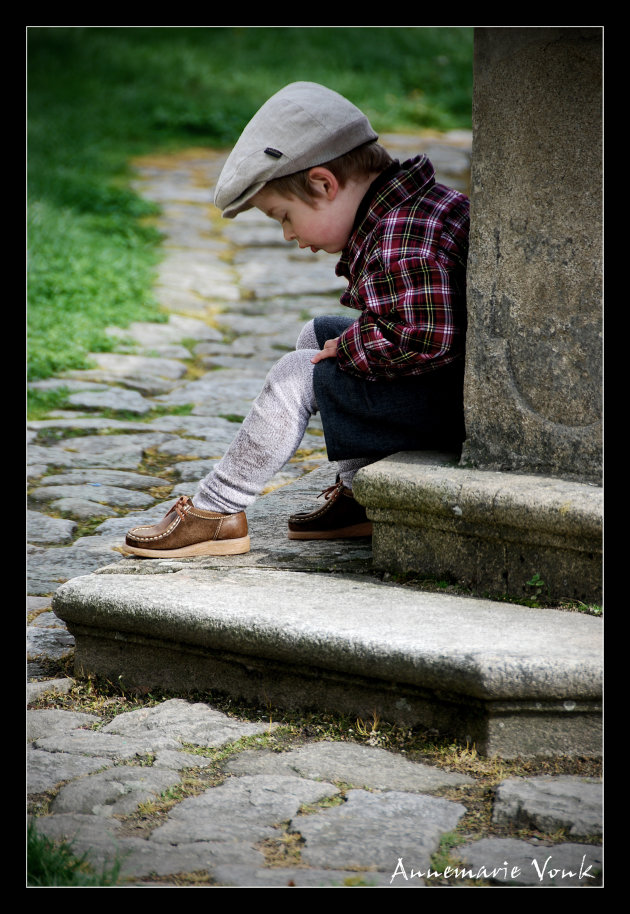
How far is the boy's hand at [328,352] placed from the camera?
2.51 metres

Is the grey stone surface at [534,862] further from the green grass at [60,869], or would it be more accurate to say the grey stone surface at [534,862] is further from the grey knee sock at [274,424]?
the grey knee sock at [274,424]

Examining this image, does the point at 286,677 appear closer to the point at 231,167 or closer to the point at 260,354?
the point at 231,167

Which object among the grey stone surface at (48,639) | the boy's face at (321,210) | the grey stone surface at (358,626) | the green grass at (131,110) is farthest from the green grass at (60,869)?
the green grass at (131,110)

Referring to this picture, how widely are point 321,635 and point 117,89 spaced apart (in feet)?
37.6

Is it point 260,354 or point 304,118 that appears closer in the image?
point 304,118

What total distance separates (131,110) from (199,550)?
10064 mm

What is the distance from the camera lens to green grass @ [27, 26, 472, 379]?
19.9ft

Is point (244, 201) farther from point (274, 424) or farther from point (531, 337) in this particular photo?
point (531, 337)

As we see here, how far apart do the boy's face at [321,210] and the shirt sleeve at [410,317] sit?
0.64 feet

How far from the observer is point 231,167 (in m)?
2.51

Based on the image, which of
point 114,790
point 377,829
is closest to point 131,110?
point 114,790

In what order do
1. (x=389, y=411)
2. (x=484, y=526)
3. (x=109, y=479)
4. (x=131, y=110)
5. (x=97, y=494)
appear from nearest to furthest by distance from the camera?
(x=484, y=526) → (x=389, y=411) → (x=97, y=494) → (x=109, y=479) → (x=131, y=110)

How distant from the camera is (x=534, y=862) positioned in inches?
65.3
